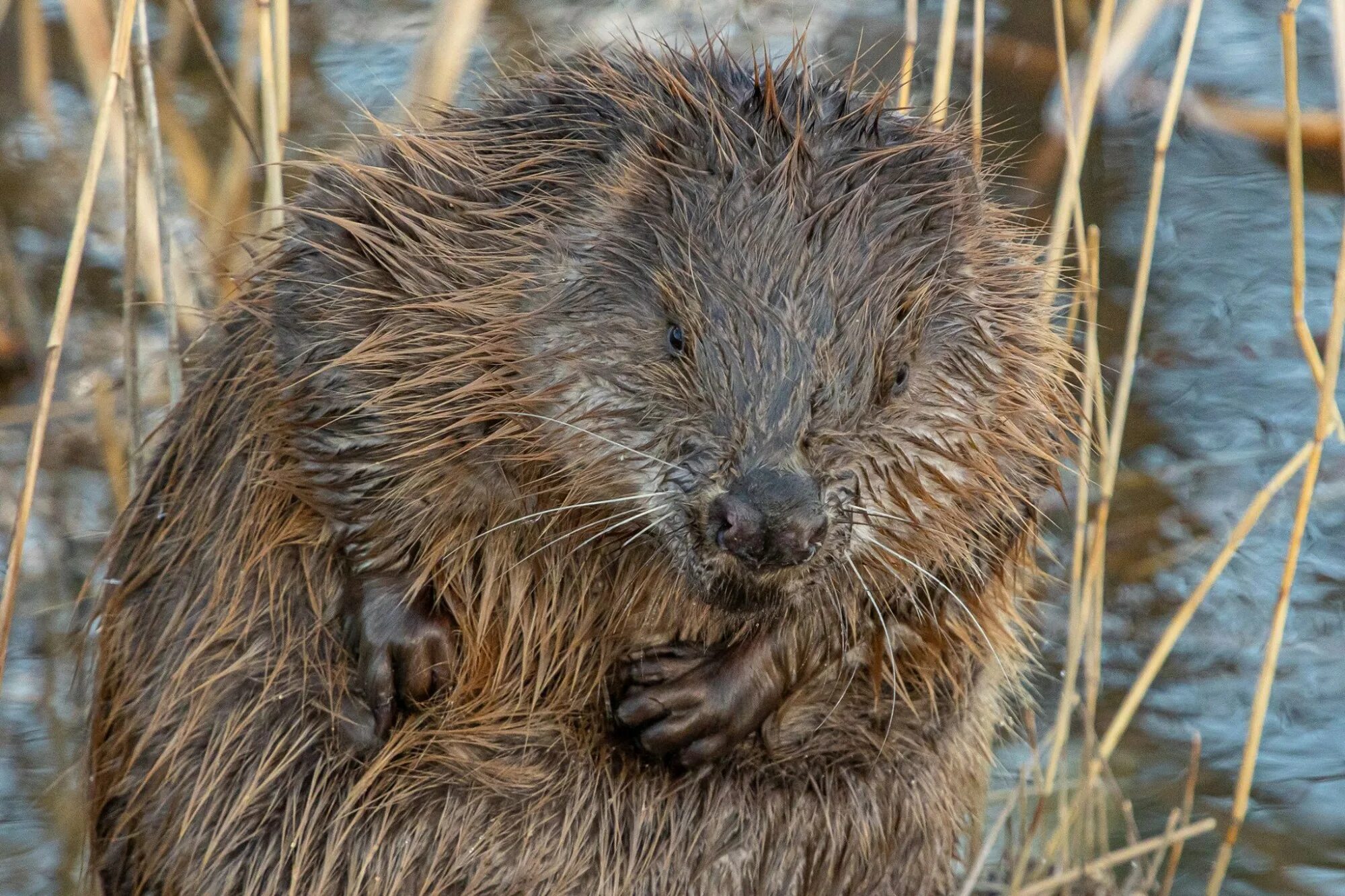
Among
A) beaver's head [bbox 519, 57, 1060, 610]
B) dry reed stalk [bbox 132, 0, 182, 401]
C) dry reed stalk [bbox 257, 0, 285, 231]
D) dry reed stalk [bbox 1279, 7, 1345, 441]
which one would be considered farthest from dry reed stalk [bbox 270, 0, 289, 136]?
dry reed stalk [bbox 1279, 7, 1345, 441]

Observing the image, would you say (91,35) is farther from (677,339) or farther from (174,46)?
(677,339)

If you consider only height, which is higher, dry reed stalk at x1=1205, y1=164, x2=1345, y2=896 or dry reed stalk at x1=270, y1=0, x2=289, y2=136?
dry reed stalk at x1=270, y1=0, x2=289, y2=136

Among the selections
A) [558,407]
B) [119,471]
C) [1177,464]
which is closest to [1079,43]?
[1177,464]

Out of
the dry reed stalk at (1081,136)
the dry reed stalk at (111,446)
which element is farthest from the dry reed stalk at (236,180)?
the dry reed stalk at (1081,136)

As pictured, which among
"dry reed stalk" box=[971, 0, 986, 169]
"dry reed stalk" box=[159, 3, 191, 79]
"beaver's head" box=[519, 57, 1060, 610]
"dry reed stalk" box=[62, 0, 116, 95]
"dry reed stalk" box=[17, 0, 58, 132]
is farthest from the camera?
"dry reed stalk" box=[159, 3, 191, 79]

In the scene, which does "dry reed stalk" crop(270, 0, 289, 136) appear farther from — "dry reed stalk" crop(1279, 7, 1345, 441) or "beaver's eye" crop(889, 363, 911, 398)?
"dry reed stalk" crop(1279, 7, 1345, 441)

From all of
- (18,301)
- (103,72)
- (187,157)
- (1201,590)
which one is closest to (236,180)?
(187,157)

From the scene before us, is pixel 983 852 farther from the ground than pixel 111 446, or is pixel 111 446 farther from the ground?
pixel 111 446
